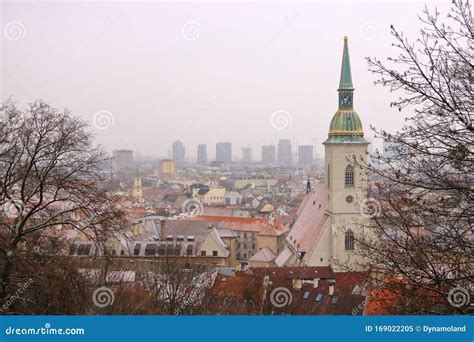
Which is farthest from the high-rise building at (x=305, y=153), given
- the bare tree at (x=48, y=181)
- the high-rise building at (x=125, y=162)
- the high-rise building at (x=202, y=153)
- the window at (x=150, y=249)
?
the bare tree at (x=48, y=181)

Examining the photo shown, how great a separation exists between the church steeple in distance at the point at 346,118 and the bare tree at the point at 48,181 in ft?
58.6

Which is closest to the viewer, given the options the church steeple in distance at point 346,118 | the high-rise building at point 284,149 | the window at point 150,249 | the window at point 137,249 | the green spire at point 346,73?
the window at point 137,249

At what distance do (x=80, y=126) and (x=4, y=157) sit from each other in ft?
3.51

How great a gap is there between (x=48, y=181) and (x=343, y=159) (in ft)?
61.4

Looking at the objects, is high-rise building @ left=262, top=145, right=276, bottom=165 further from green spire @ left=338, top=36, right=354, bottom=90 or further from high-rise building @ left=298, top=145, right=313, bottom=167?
green spire @ left=338, top=36, right=354, bottom=90

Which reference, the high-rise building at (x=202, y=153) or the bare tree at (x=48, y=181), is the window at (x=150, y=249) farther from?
the bare tree at (x=48, y=181)

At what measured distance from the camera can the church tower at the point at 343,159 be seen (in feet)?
83.8

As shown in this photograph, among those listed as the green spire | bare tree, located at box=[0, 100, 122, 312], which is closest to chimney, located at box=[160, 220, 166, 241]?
the green spire

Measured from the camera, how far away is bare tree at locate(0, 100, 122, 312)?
8.29 meters

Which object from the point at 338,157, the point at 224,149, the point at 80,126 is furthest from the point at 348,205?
the point at 80,126

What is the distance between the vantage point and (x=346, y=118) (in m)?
26.0

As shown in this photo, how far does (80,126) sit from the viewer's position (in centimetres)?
897

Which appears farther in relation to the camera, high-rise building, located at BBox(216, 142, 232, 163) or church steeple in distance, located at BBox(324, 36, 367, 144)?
church steeple in distance, located at BBox(324, 36, 367, 144)

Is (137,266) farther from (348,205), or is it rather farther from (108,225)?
(348,205)
